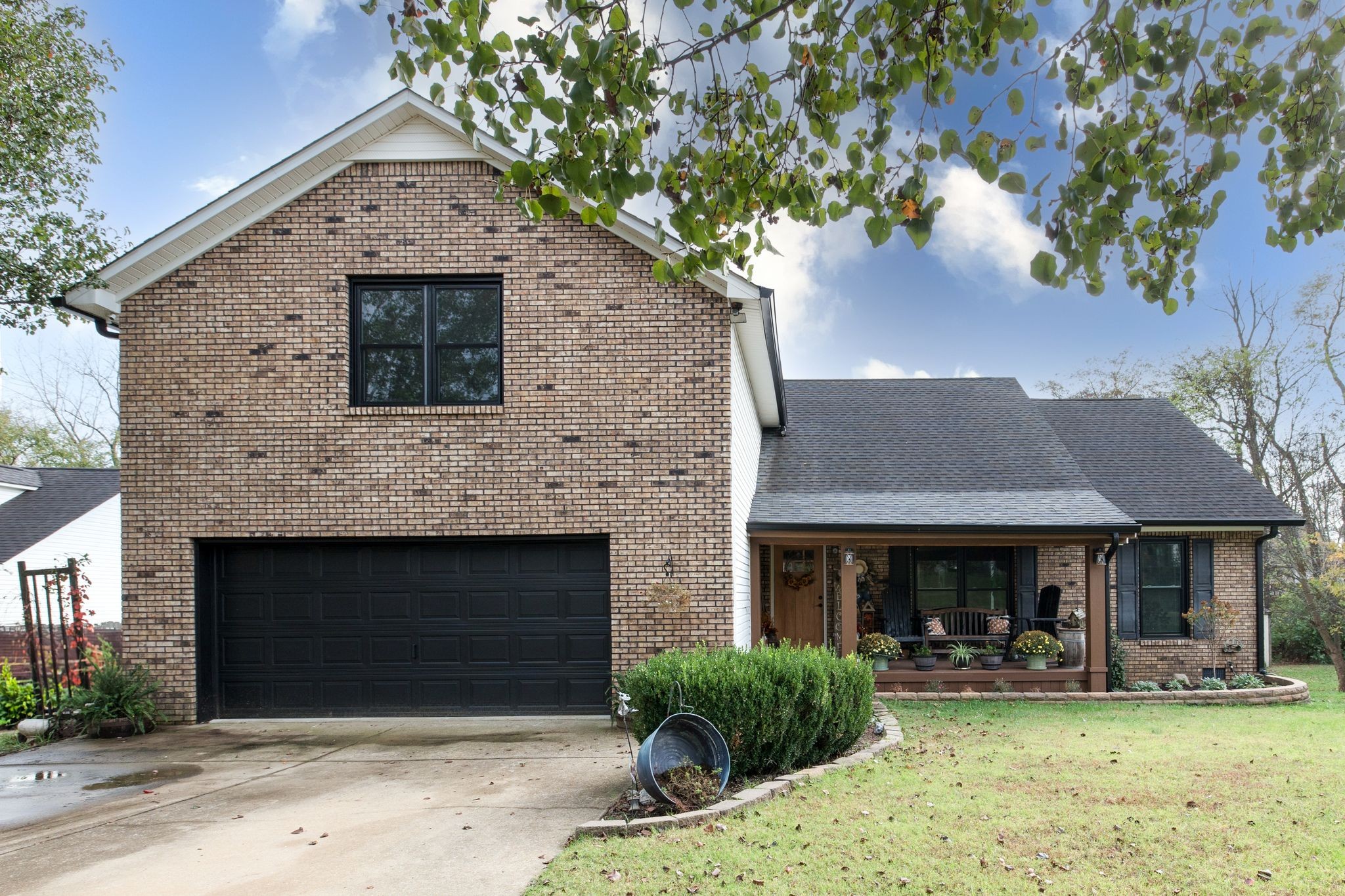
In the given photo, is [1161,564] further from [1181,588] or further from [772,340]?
[772,340]

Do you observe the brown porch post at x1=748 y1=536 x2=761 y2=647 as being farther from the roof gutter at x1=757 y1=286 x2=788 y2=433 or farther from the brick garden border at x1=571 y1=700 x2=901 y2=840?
the brick garden border at x1=571 y1=700 x2=901 y2=840

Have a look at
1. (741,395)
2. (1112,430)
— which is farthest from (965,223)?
(741,395)

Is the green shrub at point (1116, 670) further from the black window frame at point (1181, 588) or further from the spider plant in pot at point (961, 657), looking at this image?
the spider plant in pot at point (961, 657)

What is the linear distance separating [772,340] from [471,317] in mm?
3663

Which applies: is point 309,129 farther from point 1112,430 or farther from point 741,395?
point 1112,430

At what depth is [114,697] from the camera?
10234mm

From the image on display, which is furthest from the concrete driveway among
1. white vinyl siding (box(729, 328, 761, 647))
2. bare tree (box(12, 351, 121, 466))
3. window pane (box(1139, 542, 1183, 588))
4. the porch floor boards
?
bare tree (box(12, 351, 121, 466))

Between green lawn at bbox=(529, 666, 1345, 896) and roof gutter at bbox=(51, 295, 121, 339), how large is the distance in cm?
909

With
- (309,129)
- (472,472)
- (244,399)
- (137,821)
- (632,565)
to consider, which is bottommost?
(137,821)

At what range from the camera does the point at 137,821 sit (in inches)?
259

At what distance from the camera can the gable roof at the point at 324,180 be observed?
415 inches

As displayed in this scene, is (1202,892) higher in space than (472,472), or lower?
lower

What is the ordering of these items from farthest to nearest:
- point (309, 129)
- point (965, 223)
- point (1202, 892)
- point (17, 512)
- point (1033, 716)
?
point (965, 223) < point (17, 512) < point (309, 129) < point (1033, 716) < point (1202, 892)

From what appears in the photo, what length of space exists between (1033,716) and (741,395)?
5.45 m
